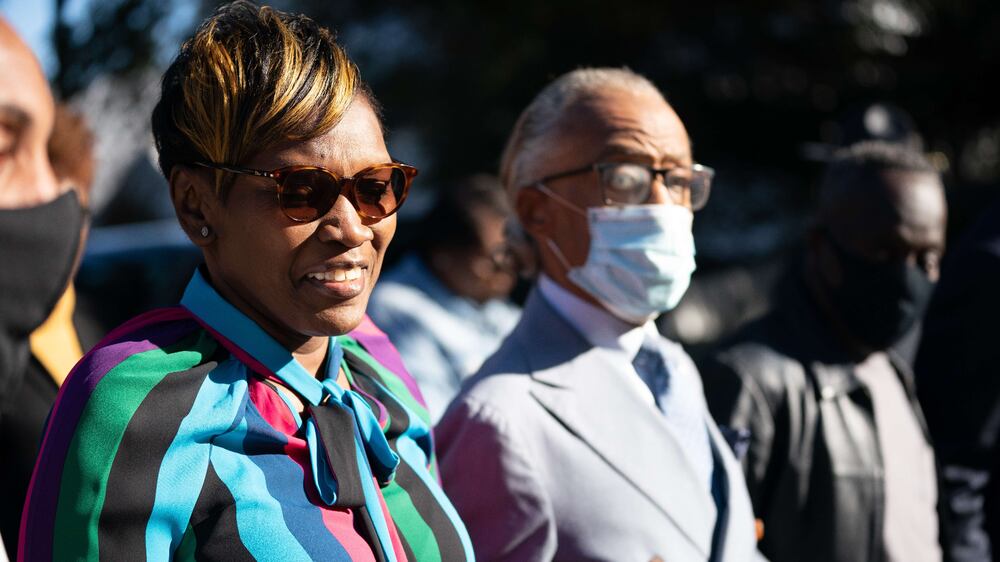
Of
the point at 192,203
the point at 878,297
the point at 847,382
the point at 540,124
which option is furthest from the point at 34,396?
the point at 878,297

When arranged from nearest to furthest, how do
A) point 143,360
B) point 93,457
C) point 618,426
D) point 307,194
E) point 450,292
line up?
point 93,457
point 143,360
point 307,194
point 618,426
point 450,292

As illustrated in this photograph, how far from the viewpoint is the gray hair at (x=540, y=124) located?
2.75m

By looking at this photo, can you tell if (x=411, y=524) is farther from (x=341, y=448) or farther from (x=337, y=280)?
(x=337, y=280)

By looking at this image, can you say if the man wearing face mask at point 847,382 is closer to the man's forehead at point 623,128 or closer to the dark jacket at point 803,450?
the dark jacket at point 803,450

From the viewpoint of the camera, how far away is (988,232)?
143 inches

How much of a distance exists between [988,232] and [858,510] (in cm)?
121

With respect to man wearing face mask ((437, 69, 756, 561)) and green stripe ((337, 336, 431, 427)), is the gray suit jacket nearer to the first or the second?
man wearing face mask ((437, 69, 756, 561))

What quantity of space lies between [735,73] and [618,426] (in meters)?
7.93

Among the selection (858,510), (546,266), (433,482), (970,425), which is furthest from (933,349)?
(433,482)

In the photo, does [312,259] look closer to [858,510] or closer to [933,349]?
[858,510]

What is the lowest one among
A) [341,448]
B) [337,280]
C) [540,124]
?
[341,448]

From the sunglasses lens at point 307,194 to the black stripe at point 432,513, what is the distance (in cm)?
54

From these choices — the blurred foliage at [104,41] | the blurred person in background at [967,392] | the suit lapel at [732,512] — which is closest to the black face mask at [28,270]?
the suit lapel at [732,512]

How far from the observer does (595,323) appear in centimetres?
267
